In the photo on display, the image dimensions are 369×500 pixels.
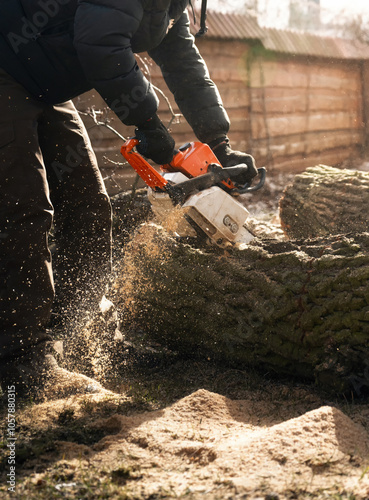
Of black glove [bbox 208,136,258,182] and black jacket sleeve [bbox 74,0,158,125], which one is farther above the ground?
black jacket sleeve [bbox 74,0,158,125]

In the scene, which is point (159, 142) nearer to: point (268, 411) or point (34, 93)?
point (34, 93)

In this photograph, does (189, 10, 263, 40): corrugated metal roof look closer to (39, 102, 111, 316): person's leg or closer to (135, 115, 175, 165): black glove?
(39, 102, 111, 316): person's leg

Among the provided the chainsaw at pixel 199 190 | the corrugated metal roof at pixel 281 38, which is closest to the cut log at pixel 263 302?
the chainsaw at pixel 199 190

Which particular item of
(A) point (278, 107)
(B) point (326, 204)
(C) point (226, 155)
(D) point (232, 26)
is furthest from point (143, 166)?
(A) point (278, 107)

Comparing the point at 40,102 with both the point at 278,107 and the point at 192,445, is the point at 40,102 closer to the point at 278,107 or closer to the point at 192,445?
the point at 192,445

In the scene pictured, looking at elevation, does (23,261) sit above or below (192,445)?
above

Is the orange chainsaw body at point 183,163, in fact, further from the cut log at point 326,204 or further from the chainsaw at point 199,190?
the cut log at point 326,204

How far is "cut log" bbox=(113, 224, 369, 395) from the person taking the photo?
1999mm

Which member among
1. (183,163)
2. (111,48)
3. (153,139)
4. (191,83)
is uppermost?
(111,48)

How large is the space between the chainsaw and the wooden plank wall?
133 inches

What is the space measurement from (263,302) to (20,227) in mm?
1116

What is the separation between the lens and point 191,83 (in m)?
2.58

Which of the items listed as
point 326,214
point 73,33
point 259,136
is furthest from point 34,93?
point 259,136

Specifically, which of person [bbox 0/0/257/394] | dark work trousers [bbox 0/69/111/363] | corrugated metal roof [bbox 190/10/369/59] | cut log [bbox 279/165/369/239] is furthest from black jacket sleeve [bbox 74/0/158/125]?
corrugated metal roof [bbox 190/10/369/59]
